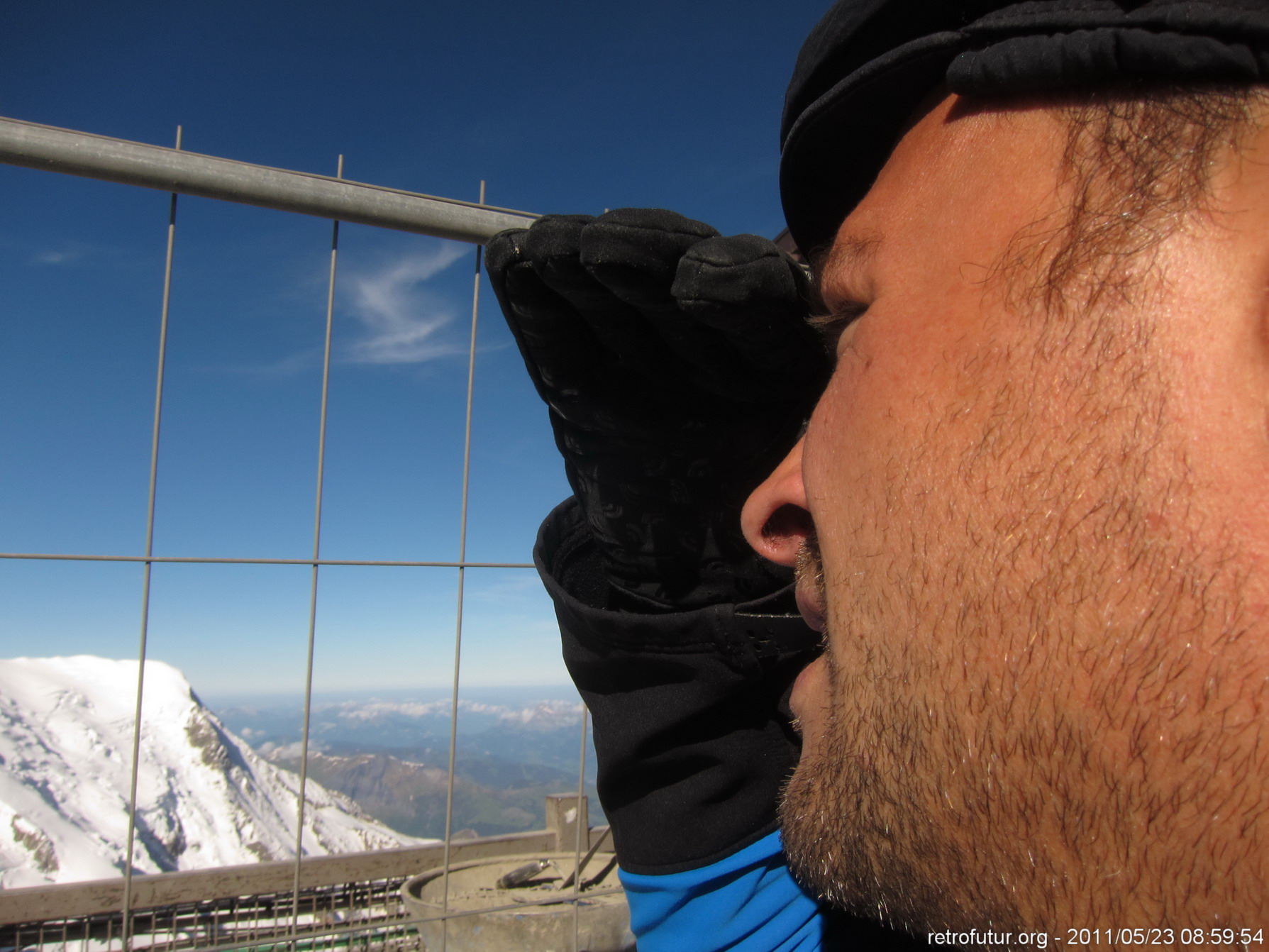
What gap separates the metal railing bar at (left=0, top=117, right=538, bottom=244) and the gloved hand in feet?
1.02

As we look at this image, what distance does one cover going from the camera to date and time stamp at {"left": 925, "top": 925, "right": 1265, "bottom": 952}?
40cm

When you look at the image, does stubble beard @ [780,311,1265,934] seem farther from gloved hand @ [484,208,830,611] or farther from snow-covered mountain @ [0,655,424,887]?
snow-covered mountain @ [0,655,424,887]

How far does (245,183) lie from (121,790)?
54656 millimetres

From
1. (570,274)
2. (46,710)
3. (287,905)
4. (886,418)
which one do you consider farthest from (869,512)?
(46,710)

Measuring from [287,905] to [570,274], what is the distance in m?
3.32

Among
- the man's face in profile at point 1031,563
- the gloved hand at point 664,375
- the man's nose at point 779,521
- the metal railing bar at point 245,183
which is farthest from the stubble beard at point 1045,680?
the metal railing bar at point 245,183

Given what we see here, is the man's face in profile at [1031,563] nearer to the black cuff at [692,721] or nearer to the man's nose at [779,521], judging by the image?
the man's nose at [779,521]

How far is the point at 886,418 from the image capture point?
1.90 feet

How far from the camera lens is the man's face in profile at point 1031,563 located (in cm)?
41

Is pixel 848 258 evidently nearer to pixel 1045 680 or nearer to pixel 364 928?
pixel 1045 680

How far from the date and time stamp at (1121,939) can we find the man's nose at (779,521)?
0.35 metres

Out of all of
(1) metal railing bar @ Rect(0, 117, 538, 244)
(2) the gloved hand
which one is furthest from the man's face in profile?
(1) metal railing bar @ Rect(0, 117, 538, 244)

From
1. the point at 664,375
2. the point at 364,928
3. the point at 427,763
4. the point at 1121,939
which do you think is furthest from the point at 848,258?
the point at 427,763

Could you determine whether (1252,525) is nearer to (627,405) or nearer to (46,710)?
(627,405)
